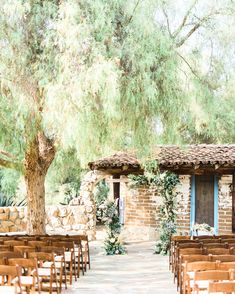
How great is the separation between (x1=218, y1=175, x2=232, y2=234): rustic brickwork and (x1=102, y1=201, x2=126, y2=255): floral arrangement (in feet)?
12.1

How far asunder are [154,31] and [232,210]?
7288 millimetres

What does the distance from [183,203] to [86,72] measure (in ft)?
25.3

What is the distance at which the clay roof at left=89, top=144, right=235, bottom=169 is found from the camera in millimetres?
14900

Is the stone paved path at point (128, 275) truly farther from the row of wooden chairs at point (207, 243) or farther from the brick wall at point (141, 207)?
the brick wall at point (141, 207)

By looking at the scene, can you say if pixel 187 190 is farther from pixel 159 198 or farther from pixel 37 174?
pixel 37 174

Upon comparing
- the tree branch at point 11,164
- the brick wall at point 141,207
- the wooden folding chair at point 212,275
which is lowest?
the wooden folding chair at point 212,275

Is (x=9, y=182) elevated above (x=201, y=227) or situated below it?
above

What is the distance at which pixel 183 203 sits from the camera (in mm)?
15906

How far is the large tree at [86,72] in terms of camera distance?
9.26 metres

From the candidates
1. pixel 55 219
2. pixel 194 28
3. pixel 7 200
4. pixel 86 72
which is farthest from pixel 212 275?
pixel 7 200

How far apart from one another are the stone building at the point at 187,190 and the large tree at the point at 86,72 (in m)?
4.91

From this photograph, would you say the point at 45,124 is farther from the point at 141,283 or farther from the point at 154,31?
the point at 141,283

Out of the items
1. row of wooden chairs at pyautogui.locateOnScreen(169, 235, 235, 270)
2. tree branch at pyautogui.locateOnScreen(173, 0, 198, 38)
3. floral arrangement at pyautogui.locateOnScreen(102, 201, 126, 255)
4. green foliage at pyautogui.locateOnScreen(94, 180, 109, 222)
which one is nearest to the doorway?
floral arrangement at pyautogui.locateOnScreen(102, 201, 126, 255)

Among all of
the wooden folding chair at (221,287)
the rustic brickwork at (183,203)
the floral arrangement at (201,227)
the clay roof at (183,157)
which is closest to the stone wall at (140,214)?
the rustic brickwork at (183,203)
